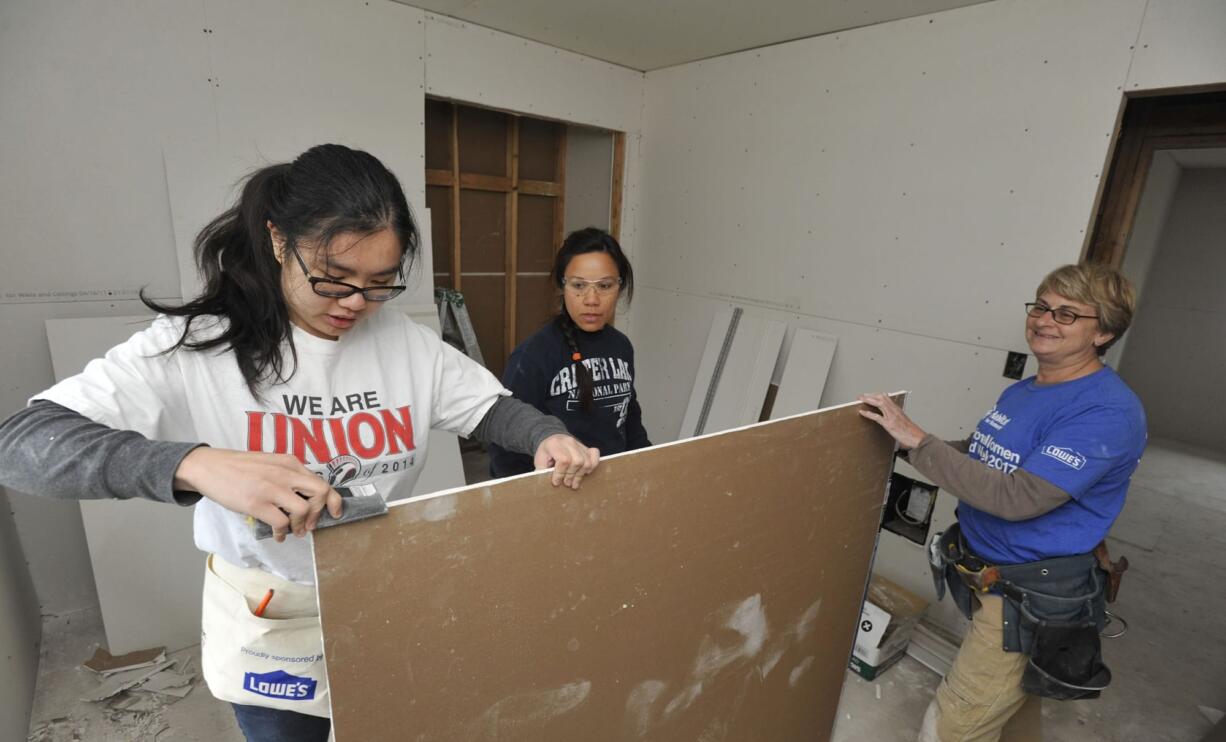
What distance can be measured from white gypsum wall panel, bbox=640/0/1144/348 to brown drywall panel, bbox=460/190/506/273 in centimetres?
116

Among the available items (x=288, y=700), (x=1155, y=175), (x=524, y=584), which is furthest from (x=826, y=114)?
(x=1155, y=175)

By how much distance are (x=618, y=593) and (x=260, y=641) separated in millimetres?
539

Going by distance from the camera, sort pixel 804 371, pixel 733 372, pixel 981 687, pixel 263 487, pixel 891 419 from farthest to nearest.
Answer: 1. pixel 733 372
2. pixel 804 371
3. pixel 981 687
4. pixel 891 419
5. pixel 263 487

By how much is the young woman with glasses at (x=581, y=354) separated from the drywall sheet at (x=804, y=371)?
4.67 feet

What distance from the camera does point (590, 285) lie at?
151cm

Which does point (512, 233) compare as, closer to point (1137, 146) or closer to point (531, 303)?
point (531, 303)

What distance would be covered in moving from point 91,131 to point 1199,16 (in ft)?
11.9

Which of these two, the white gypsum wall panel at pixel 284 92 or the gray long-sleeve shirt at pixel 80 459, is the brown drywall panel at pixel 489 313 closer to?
the white gypsum wall panel at pixel 284 92

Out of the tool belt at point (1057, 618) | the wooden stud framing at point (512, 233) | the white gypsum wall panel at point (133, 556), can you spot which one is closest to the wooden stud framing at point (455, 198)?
the wooden stud framing at point (512, 233)

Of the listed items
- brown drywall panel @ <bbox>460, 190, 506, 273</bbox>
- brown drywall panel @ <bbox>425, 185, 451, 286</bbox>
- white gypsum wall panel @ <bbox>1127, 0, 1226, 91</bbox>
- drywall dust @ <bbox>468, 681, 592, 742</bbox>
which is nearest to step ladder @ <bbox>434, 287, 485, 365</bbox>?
brown drywall panel @ <bbox>425, 185, 451, 286</bbox>

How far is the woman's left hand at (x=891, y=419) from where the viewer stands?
4.06ft

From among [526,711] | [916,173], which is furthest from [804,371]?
[526,711]

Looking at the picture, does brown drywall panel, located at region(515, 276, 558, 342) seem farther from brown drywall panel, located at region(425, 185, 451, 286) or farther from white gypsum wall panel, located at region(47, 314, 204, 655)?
white gypsum wall panel, located at region(47, 314, 204, 655)

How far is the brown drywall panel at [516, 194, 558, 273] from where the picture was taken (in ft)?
12.0
